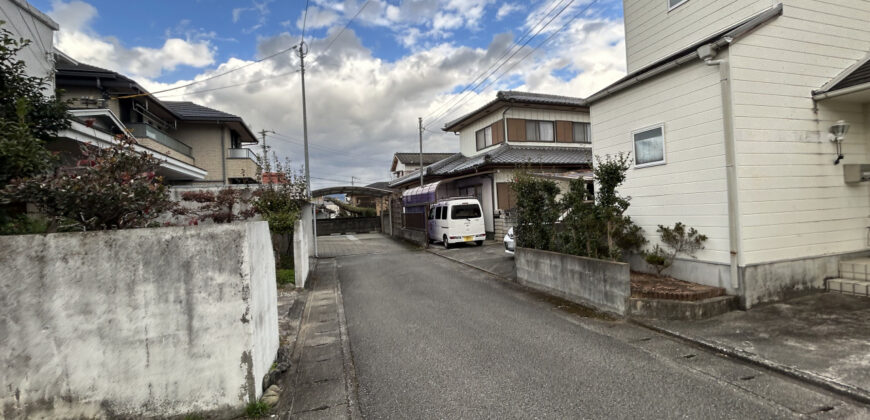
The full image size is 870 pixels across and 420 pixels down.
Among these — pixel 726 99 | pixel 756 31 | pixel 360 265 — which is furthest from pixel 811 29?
pixel 360 265

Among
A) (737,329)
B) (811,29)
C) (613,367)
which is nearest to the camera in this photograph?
(613,367)

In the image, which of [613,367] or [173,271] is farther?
Result: [613,367]

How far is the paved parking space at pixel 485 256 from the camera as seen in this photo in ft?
32.4

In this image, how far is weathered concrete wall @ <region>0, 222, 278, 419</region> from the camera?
2816mm

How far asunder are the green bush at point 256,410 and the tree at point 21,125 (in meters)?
2.72

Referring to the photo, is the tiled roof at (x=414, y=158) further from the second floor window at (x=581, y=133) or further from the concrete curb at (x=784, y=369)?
the concrete curb at (x=784, y=369)

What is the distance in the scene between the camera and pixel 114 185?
10.2ft

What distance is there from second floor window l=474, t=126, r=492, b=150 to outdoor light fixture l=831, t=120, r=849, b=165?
1272cm

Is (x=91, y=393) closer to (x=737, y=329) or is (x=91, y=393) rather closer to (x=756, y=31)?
(x=737, y=329)

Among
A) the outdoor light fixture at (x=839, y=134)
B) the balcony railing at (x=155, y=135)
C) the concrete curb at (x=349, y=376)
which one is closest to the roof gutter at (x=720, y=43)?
the outdoor light fixture at (x=839, y=134)

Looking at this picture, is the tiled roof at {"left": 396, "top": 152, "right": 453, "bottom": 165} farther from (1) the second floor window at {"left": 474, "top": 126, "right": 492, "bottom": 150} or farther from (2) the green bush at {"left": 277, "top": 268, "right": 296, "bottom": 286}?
(2) the green bush at {"left": 277, "top": 268, "right": 296, "bottom": 286}

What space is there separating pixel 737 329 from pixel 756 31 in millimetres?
4207

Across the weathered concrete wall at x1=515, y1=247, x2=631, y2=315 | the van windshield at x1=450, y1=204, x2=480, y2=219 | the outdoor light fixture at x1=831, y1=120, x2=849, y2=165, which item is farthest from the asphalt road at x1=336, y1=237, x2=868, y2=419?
the van windshield at x1=450, y1=204, x2=480, y2=219

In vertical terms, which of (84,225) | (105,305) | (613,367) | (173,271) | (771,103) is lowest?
→ (613,367)
